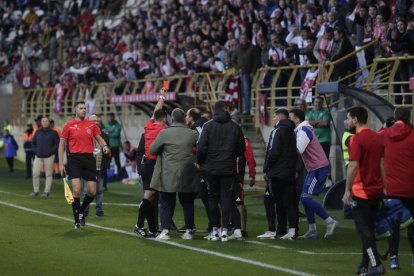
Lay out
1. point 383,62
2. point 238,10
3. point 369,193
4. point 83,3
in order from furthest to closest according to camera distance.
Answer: point 83,3 < point 238,10 < point 383,62 < point 369,193

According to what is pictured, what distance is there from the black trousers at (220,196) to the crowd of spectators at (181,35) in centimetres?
692

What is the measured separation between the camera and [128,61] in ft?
113

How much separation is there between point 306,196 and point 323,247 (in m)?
1.19

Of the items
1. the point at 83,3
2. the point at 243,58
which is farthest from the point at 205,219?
the point at 83,3

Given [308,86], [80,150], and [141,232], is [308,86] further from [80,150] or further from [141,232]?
[141,232]

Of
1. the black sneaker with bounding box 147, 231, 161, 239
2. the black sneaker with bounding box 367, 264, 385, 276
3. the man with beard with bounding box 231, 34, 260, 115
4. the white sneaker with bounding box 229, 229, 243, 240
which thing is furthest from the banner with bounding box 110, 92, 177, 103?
the black sneaker with bounding box 367, 264, 385, 276

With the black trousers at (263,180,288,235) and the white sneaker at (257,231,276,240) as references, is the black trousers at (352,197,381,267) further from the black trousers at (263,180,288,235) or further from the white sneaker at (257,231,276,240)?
the black trousers at (263,180,288,235)

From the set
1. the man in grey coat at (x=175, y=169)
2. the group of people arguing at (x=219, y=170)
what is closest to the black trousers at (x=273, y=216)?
the group of people arguing at (x=219, y=170)

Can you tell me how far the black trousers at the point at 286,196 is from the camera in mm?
15289

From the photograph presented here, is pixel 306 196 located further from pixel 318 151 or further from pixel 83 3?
pixel 83 3

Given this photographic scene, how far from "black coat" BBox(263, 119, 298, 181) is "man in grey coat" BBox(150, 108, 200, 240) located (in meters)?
Answer: 1.05

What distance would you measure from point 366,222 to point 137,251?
11.2 feet

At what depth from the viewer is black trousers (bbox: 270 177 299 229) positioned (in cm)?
1529

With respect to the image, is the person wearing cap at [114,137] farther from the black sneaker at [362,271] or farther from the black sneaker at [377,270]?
the black sneaker at [377,270]
